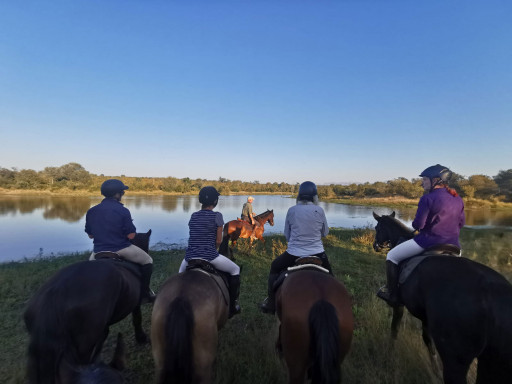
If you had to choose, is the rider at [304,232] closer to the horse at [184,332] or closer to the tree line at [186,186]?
the horse at [184,332]

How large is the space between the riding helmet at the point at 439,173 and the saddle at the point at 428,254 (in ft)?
3.01

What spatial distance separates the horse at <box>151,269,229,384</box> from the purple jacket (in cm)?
298

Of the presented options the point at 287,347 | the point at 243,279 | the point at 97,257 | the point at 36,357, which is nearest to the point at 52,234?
the point at 243,279

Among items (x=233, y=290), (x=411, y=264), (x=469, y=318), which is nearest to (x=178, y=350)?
(x=233, y=290)

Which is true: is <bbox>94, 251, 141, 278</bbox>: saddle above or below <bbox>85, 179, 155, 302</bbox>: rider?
below

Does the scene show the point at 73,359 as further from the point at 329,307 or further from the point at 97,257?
the point at 329,307

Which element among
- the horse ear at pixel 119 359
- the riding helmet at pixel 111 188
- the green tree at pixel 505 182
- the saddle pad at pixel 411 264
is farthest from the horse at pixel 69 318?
the green tree at pixel 505 182

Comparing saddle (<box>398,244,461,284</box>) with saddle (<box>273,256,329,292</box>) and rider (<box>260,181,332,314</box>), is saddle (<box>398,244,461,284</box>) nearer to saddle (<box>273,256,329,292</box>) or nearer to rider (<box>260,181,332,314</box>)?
rider (<box>260,181,332,314</box>)

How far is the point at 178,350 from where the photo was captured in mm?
2111

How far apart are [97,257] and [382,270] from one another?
8046mm

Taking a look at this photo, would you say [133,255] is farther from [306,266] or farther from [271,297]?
[306,266]

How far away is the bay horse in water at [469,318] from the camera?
2.21 metres

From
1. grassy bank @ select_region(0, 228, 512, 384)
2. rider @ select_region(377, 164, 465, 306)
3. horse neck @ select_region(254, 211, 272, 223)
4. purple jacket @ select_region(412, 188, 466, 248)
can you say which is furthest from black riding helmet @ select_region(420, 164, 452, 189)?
horse neck @ select_region(254, 211, 272, 223)

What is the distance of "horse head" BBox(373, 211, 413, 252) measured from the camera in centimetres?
459
